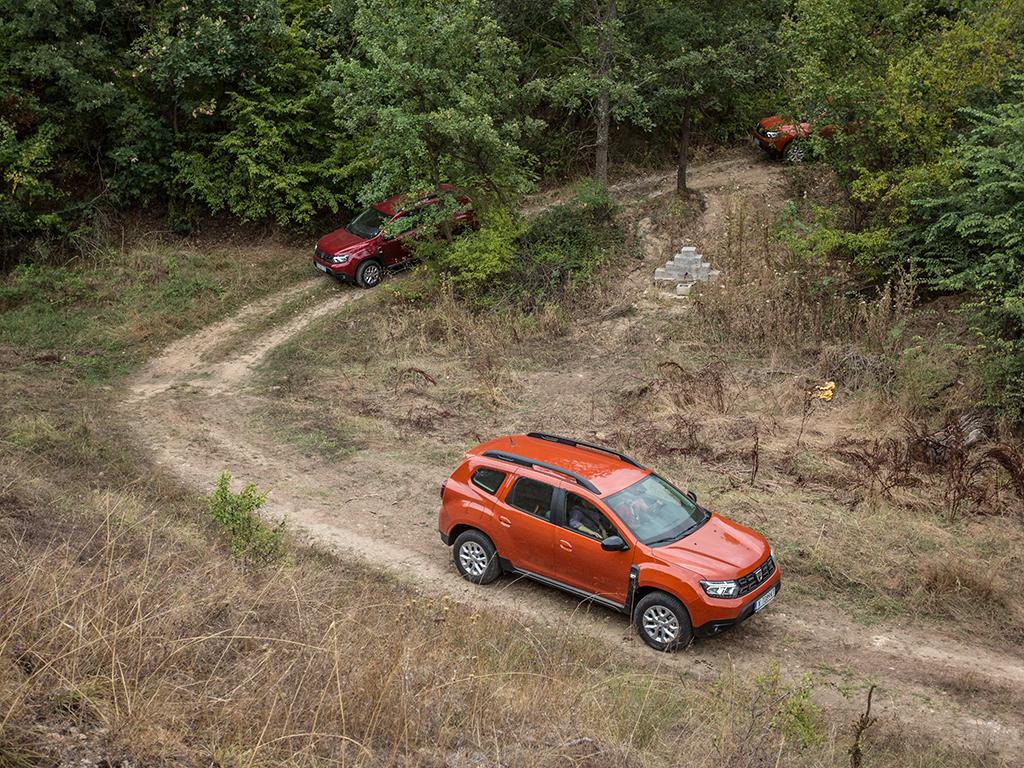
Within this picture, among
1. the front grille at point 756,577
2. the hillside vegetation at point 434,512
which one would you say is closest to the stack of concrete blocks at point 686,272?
the hillside vegetation at point 434,512

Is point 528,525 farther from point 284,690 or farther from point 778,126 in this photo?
point 778,126

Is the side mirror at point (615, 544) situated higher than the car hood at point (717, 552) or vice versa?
the side mirror at point (615, 544)

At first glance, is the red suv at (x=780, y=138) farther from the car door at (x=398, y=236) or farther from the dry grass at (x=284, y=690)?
the dry grass at (x=284, y=690)

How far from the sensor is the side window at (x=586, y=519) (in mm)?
8039

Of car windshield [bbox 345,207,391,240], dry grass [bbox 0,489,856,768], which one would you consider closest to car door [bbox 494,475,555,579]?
dry grass [bbox 0,489,856,768]

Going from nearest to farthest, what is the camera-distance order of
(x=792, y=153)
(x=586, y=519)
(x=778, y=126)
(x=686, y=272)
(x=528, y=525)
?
(x=586, y=519)
(x=528, y=525)
(x=686, y=272)
(x=792, y=153)
(x=778, y=126)

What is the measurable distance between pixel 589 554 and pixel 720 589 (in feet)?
4.40

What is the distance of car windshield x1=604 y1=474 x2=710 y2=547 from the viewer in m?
8.01

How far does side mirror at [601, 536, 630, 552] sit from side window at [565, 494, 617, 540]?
17cm

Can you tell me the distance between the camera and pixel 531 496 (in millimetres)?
8547

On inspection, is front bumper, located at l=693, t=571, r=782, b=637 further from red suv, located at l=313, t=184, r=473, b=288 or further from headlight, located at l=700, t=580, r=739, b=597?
red suv, located at l=313, t=184, r=473, b=288

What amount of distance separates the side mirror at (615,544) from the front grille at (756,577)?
1.11 meters

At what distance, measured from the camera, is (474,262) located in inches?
682

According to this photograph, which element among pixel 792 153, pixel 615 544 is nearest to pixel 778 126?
pixel 792 153
